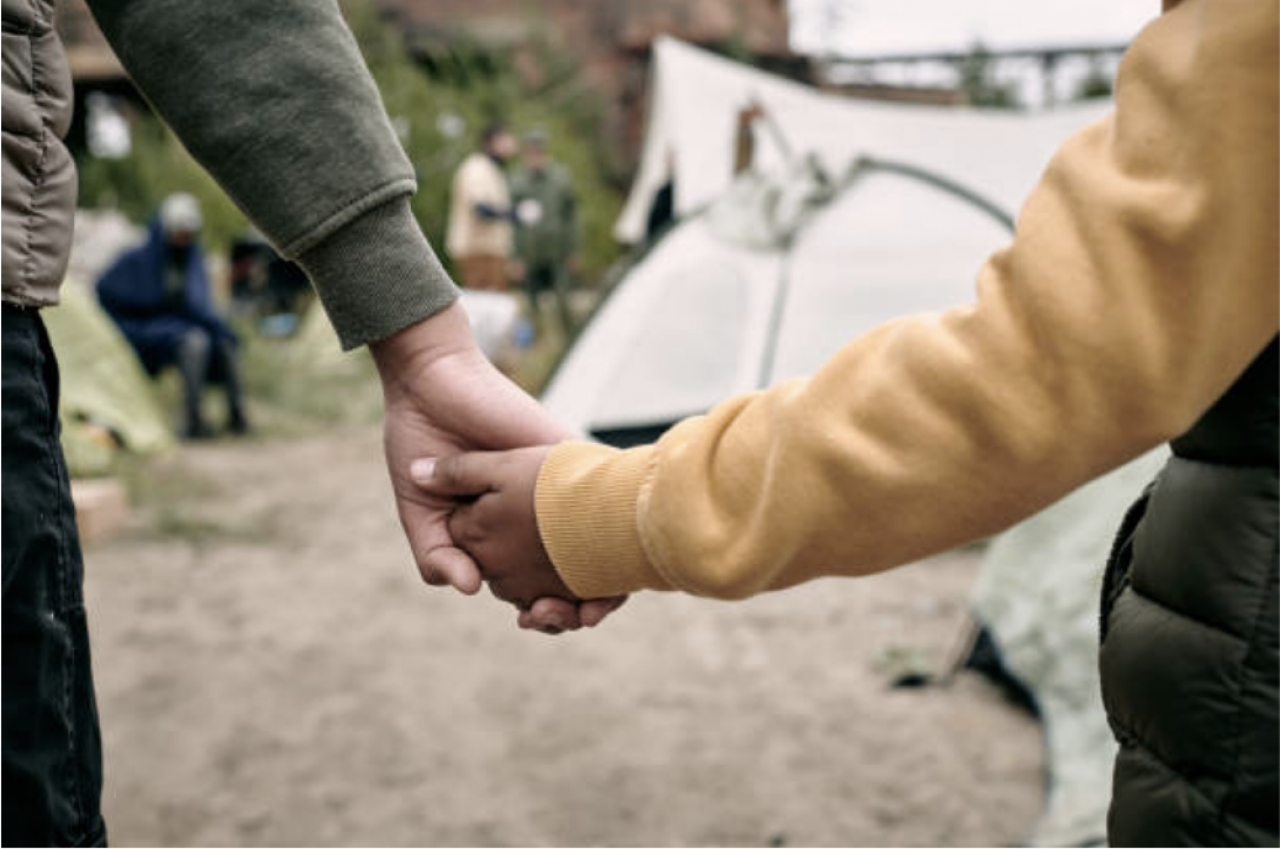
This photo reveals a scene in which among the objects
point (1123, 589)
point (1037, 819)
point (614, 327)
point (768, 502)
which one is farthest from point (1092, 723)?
point (614, 327)

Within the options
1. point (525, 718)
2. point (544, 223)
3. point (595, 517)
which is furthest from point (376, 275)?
point (544, 223)

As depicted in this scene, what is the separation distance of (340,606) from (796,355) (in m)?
2.01

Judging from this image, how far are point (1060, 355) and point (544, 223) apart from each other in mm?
9536

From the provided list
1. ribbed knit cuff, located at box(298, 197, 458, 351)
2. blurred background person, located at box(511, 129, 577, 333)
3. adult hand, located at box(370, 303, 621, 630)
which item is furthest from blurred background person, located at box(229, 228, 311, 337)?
ribbed knit cuff, located at box(298, 197, 458, 351)

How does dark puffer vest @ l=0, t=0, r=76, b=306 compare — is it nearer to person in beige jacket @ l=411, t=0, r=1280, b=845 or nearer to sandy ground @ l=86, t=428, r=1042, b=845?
person in beige jacket @ l=411, t=0, r=1280, b=845

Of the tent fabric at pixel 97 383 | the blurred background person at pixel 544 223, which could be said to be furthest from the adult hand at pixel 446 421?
the blurred background person at pixel 544 223

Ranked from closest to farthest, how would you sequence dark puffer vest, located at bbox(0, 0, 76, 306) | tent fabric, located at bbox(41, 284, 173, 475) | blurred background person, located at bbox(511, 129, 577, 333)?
dark puffer vest, located at bbox(0, 0, 76, 306), tent fabric, located at bbox(41, 284, 173, 475), blurred background person, located at bbox(511, 129, 577, 333)

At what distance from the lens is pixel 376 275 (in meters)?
1.26

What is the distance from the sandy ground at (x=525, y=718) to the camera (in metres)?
2.71

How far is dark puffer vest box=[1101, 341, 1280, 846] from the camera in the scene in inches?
36.1

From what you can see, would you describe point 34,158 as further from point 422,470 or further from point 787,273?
point 787,273

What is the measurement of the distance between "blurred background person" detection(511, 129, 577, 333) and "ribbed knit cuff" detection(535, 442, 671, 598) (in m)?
8.99

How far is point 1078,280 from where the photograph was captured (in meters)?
0.88

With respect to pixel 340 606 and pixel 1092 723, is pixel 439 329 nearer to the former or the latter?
pixel 1092 723
